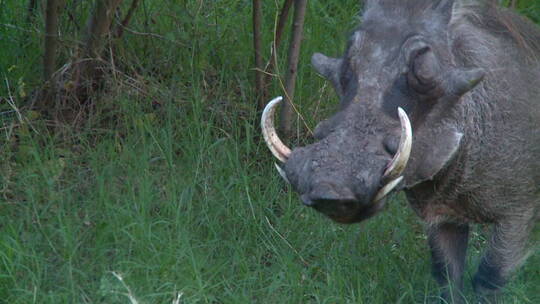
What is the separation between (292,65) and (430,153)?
1.48 metres

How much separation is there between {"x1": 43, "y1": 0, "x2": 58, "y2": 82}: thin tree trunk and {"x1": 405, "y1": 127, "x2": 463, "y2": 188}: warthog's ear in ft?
6.26

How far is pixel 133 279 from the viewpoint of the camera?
12.7ft

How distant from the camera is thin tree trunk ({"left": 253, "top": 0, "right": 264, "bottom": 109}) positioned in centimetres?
496

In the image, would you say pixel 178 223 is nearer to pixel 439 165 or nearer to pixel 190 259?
pixel 190 259

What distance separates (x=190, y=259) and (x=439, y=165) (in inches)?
40.2

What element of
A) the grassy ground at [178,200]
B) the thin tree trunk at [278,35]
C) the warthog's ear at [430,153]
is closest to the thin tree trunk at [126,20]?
the grassy ground at [178,200]

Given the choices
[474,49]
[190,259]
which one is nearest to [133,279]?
[190,259]

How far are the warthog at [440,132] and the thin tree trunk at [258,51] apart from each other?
3.81 feet

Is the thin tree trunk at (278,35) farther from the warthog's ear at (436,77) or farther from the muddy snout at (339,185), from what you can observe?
the muddy snout at (339,185)

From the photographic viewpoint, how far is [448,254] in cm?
410

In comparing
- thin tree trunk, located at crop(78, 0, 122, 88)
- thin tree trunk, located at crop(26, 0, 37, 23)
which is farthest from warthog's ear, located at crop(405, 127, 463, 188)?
thin tree trunk, located at crop(26, 0, 37, 23)

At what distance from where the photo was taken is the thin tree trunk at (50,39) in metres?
4.71

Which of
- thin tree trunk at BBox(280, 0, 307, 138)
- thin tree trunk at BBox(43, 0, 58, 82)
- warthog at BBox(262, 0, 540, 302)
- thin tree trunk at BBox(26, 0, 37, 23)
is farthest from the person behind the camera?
thin tree trunk at BBox(26, 0, 37, 23)

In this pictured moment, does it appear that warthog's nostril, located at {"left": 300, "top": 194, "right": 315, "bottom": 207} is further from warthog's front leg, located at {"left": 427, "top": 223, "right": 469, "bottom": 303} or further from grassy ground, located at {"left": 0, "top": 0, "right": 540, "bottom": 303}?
warthog's front leg, located at {"left": 427, "top": 223, "right": 469, "bottom": 303}
